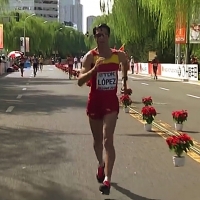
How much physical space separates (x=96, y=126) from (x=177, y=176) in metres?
1.40

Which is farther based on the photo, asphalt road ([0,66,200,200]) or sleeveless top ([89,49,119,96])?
asphalt road ([0,66,200,200])

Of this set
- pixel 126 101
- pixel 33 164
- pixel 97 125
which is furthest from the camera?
pixel 126 101

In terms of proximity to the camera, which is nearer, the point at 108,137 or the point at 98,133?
the point at 108,137

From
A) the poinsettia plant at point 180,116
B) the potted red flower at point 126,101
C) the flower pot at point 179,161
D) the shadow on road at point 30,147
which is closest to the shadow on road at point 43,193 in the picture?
the shadow on road at point 30,147

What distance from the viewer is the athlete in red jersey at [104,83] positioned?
5984 mm

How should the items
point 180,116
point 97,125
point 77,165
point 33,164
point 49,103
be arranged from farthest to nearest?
point 49,103
point 180,116
point 33,164
point 77,165
point 97,125

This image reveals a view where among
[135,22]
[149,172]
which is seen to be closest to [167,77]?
[135,22]

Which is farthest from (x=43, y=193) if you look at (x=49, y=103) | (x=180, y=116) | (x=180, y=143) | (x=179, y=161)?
(x=49, y=103)

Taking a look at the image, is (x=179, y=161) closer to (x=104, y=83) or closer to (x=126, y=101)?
(x=104, y=83)

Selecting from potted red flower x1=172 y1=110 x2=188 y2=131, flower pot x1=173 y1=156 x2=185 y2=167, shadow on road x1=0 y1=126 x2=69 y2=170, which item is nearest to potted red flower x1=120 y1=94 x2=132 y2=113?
potted red flower x1=172 y1=110 x2=188 y2=131

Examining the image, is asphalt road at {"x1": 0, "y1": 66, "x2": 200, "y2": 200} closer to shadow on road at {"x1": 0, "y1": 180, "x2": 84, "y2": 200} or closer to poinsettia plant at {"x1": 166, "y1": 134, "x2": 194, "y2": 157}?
shadow on road at {"x1": 0, "y1": 180, "x2": 84, "y2": 200}

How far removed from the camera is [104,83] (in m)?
6.00

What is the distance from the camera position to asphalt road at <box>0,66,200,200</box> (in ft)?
20.0

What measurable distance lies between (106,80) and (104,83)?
41 millimetres
